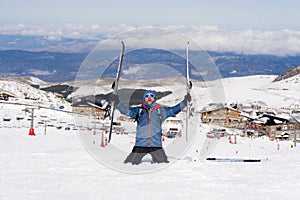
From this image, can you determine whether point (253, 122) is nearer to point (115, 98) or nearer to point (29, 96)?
point (29, 96)

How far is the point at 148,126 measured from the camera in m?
12.8

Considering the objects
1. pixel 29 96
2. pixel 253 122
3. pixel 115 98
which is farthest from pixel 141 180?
pixel 29 96

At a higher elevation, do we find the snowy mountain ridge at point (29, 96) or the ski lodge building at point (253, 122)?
the snowy mountain ridge at point (29, 96)

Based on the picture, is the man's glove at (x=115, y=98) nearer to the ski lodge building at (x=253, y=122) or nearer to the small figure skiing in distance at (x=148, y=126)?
the small figure skiing in distance at (x=148, y=126)

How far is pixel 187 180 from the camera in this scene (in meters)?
9.60

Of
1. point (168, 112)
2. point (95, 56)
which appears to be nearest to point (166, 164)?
point (168, 112)

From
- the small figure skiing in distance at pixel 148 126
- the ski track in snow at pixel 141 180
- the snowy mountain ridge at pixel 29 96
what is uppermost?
the snowy mountain ridge at pixel 29 96

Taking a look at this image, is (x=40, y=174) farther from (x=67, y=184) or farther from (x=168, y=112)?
(x=168, y=112)

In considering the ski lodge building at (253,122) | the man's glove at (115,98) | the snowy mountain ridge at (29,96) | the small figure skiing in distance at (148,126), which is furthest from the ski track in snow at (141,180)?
the snowy mountain ridge at (29,96)

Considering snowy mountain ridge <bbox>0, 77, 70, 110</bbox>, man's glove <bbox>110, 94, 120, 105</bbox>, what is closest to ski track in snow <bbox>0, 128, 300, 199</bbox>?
man's glove <bbox>110, 94, 120, 105</bbox>

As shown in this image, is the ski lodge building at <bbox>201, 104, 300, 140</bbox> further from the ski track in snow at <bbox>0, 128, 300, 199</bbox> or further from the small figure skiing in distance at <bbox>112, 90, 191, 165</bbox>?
the ski track in snow at <bbox>0, 128, 300, 199</bbox>

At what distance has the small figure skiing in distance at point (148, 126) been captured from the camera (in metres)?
12.7

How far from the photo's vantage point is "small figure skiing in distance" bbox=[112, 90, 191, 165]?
41.6ft

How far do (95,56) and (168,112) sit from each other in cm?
328
